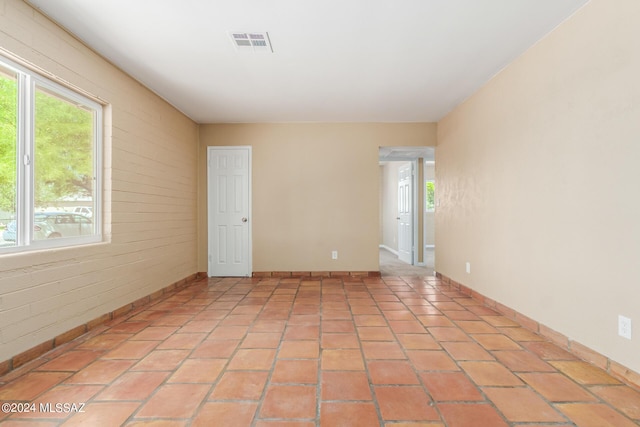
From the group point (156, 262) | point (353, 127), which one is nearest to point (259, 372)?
point (156, 262)

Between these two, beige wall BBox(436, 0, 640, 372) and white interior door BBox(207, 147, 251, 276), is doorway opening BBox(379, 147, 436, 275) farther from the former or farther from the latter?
white interior door BBox(207, 147, 251, 276)

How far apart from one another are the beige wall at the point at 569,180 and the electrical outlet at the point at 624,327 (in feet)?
0.10

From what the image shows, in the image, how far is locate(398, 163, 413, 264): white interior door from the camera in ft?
19.9

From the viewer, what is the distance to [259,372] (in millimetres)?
1952

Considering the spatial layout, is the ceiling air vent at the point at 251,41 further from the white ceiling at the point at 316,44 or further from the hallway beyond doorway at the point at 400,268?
the hallway beyond doorway at the point at 400,268

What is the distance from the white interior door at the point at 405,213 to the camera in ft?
19.9

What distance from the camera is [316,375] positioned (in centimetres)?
191

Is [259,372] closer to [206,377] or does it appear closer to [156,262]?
[206,377]

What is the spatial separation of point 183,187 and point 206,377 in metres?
3.16

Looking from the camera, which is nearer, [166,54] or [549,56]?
[549,56]

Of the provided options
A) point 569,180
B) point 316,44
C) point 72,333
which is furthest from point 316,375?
point 316,44

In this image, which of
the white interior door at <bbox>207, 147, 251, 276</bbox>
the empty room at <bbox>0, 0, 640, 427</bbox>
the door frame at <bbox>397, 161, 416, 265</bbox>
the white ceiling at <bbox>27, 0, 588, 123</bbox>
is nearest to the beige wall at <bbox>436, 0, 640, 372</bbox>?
the empty room at <bbox>0, 0, 640, 427</bbox>

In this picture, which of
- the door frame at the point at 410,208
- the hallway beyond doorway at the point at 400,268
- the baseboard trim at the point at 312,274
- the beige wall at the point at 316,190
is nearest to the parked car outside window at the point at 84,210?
the beige wall at the point at 316,190

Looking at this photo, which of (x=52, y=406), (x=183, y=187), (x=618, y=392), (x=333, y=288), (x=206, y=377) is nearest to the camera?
(x=52, y=406)
